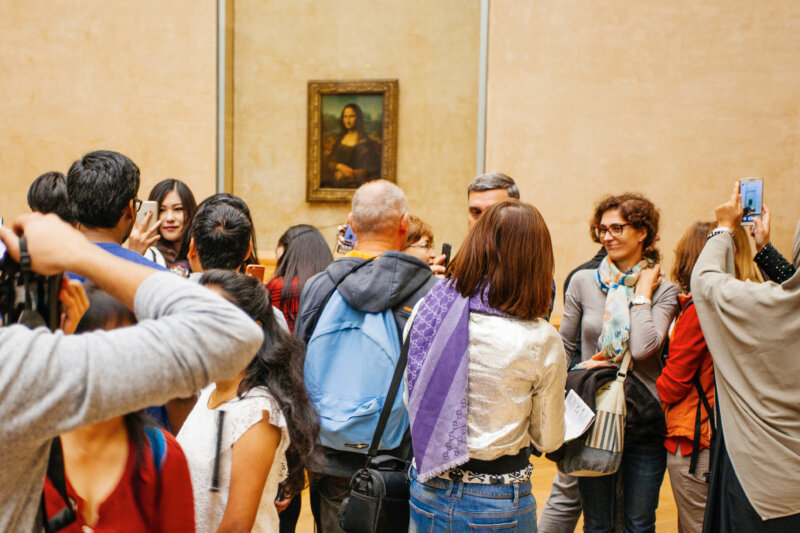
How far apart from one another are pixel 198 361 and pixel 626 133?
7.42m

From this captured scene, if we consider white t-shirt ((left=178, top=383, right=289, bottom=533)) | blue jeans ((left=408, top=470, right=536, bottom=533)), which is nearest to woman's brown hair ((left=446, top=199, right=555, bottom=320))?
blue jeans ((left=408, top=470, right=536, bottom=533))

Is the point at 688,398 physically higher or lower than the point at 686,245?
lower

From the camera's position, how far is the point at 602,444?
3.03 m

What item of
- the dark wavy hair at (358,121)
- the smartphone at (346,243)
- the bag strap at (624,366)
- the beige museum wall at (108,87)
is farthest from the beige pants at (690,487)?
the beige museum wall at (108,87)

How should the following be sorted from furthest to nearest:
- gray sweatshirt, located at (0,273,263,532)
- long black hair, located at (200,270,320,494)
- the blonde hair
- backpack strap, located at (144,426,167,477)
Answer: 1. the blonde hair
2. long black hair, located at (200,270,320,494)
3. backpack strap, located at (144,426,167,477)
4. gray sweatshirt, located at (0,273,263,532)

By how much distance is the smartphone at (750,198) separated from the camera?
3012mm

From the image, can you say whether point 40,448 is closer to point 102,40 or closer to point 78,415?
point 78,415

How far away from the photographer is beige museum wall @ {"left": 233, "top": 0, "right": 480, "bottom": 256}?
8430 millimetres

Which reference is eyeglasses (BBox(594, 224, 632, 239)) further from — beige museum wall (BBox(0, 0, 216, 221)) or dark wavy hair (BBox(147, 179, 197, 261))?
beige museum wall (BBox(0, 0, 216, 221))

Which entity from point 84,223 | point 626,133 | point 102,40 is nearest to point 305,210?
point 102,40

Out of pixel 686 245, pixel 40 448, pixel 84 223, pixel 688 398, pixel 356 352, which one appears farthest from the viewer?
pixel 686 245

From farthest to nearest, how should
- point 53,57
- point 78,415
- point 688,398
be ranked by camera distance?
point 53,57, point 688,398, point 78,415

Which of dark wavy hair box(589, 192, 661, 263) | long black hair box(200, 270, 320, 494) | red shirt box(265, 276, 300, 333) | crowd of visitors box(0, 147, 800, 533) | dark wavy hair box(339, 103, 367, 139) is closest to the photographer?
crowd of visitors box(0, 147, 800, 533)

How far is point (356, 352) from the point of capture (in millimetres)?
2797
